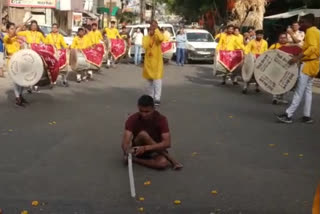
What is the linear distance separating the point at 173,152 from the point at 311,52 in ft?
Result: 11.1

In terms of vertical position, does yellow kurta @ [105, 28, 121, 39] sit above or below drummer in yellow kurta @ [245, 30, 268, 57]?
below

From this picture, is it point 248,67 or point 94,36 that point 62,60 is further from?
point 248,67

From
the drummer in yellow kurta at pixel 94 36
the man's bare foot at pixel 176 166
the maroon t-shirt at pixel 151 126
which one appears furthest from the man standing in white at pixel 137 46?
the man's bare foot at pixel 176 166

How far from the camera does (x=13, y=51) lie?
12039 mm

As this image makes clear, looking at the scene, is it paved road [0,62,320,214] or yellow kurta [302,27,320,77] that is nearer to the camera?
paved road [0,62,320,214]

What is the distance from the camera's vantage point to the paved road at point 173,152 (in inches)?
216

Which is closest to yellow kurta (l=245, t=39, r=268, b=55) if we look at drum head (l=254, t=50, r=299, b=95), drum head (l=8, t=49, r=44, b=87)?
drum head (l=254, t=50, r=299, b=95)

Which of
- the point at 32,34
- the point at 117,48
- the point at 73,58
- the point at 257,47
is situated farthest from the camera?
the point at 117,48

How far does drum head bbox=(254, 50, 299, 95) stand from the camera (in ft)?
33.7

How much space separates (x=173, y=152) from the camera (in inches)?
299

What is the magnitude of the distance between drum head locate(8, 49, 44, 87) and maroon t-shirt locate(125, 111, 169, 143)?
4.69 m

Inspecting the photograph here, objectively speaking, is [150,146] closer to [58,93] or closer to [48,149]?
[48,149]

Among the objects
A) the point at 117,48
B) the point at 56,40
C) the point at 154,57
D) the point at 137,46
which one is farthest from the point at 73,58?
the point at 137,46

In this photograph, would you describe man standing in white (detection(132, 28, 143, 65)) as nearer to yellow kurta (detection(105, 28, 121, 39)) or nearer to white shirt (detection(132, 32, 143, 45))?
white shirt (detection(132, 32, 143, 45))
